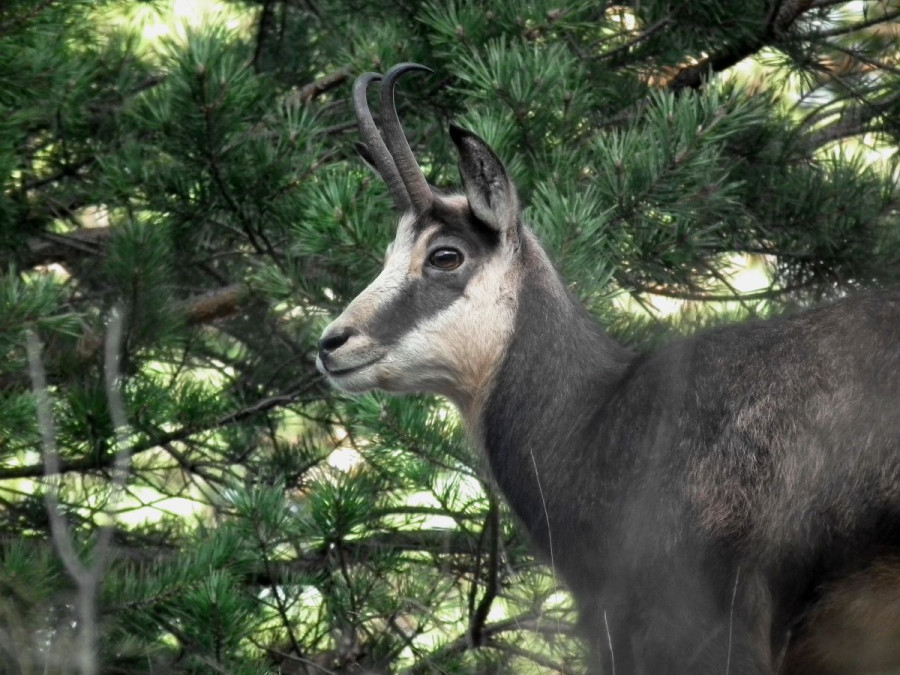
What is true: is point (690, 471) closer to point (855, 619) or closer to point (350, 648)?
point (855, 619)

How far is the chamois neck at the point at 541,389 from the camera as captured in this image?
4445 millimetres

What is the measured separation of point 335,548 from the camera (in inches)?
221

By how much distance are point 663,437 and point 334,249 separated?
1.75m

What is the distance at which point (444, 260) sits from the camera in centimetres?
462

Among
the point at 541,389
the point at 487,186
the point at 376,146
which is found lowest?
the point at 541,389

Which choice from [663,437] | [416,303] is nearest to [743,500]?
[663,437]

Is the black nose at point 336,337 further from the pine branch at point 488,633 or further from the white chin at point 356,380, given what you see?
the pine branch at point 488,633

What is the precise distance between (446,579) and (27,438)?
211 centimetres

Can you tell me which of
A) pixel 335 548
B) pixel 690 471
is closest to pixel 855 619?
pixel 690 471

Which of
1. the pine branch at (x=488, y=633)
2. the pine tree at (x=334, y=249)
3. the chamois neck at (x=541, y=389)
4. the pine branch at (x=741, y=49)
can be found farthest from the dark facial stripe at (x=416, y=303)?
the pine branch at (x=741, y=49)

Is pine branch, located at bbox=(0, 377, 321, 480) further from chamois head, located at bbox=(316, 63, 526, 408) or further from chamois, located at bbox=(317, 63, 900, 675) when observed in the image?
chamois, located at bbox=(317, 63, 900, 675)

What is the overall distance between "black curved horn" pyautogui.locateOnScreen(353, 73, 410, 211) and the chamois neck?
0.54 meters

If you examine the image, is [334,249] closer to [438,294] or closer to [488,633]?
[438,294]

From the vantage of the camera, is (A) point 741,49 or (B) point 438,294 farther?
(A) point 741,49
